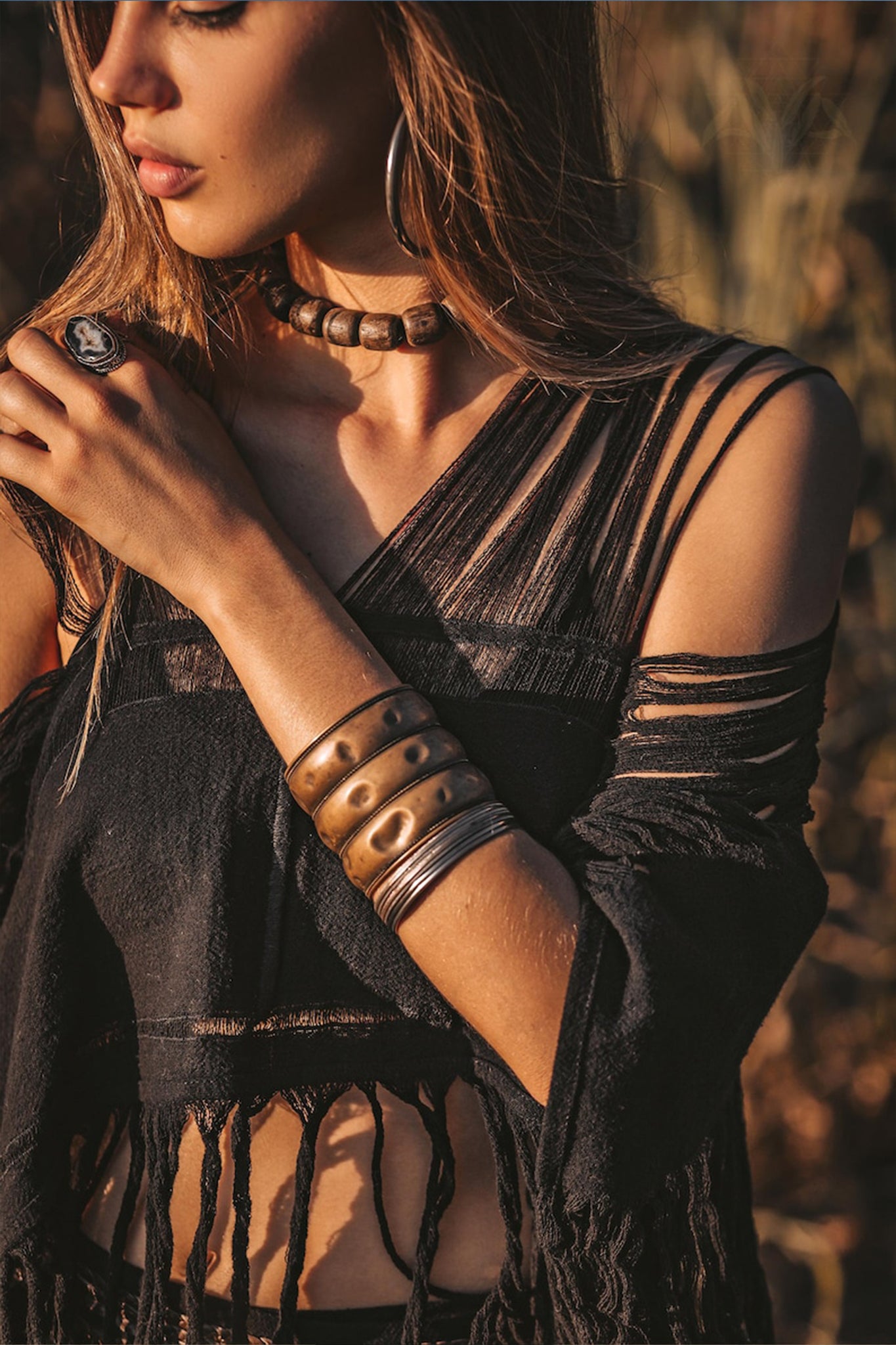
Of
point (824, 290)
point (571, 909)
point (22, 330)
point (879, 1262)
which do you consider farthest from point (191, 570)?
point (879, 1262)

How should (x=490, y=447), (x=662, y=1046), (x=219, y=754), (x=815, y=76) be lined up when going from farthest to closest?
1. (x=815, y=76)
2. (x=490, y=447)
3. (x=219, y=754)
4. (x=662, y=1046)

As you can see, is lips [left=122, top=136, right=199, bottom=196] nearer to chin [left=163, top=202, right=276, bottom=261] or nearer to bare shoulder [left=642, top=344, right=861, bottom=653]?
chin [left=163, top=202, right=276, bottom=261]

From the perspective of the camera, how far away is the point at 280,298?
136cm

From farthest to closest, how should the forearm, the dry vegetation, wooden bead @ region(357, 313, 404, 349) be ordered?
the dry vegetation → wooden bead @ region(357, 313, 404, 349) → the forearm

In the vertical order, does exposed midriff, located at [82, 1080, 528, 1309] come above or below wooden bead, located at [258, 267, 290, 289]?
below

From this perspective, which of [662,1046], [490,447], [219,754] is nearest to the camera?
[662,1046]

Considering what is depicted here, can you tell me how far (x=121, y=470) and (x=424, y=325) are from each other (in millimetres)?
369

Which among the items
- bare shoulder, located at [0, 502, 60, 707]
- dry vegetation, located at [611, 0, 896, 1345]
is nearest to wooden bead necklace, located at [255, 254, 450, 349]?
bare shoulder, located at [0, 502, 60, 707]

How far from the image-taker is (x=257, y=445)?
4.36ft

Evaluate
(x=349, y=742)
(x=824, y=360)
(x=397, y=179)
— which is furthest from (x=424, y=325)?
(x=824, y=360)

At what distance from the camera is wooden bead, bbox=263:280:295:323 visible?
53.6 inches

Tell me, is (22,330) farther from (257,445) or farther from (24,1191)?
(24,1191)

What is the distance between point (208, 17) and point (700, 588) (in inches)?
26.5

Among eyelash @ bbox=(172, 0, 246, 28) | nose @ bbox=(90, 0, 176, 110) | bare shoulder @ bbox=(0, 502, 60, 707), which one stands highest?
eyelash @ bbox=(172, 0, 246, 28)
